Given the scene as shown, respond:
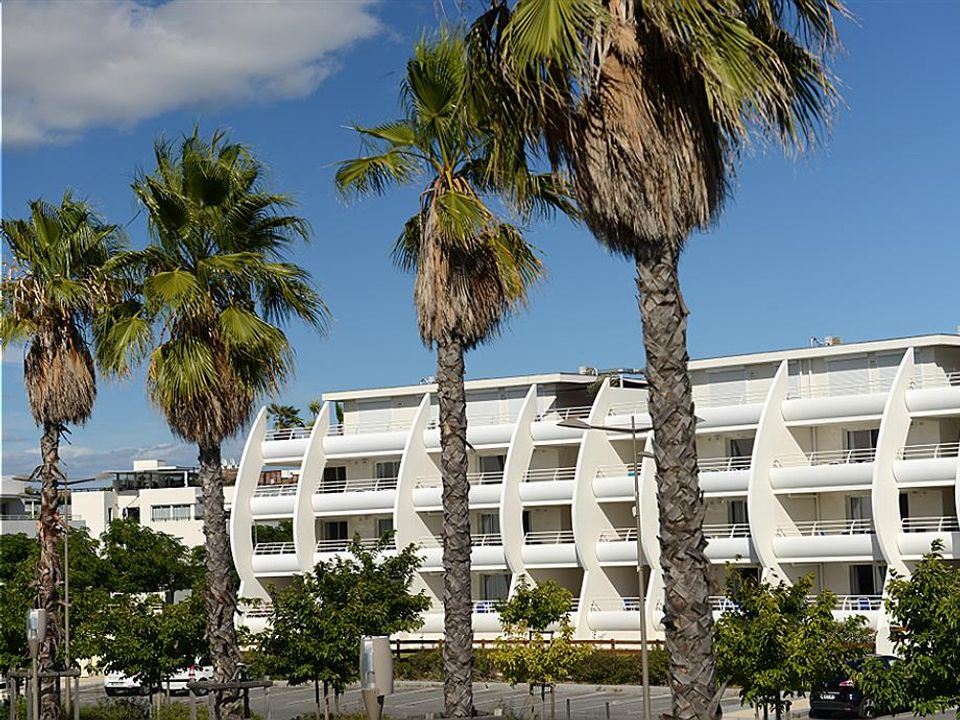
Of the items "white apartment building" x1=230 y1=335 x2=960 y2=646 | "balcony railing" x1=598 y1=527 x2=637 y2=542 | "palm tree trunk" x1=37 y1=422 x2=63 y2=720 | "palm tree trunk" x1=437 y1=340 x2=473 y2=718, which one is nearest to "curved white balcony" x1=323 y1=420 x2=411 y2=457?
"white apartment building" x1=230 y1=335 x2=960 y2=646

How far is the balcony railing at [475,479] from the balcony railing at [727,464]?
10665 millimetres

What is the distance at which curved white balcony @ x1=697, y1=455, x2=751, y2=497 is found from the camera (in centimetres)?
5688

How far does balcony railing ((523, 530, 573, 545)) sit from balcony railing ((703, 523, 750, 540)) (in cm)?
674

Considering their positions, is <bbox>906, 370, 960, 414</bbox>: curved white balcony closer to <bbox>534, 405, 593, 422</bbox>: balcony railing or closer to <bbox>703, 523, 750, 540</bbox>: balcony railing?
<bbox>703, 523, 750, 540</bbox>: balcony railing

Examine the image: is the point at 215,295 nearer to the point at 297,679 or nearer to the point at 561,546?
the point at 297,679

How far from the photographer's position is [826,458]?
58625mm

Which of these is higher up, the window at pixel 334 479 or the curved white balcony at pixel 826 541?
the window at pixel 334 479

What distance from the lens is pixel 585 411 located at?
6538cm

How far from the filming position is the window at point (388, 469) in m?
71.8

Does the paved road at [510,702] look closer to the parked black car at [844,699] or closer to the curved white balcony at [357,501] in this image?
the parked black car at [844,699]

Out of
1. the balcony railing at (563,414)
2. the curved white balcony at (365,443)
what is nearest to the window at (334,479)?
the curved white balcony at (365,443)

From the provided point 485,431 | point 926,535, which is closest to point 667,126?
point 926,535

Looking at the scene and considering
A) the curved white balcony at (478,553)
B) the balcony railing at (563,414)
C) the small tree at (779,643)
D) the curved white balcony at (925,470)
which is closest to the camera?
the small tree at (779,643)

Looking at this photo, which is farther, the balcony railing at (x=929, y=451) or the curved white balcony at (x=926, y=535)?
the balcony railing at (x=929, y=451)
